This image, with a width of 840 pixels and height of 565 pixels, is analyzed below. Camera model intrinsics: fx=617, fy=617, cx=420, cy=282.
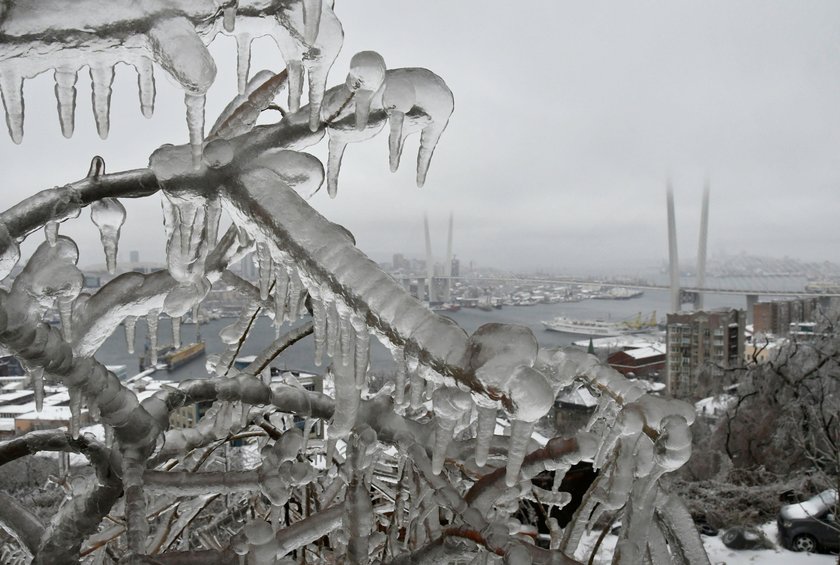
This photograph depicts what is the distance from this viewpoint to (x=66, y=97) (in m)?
0.64

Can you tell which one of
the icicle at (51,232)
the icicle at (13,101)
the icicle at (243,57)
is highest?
the icicle at (243,57)

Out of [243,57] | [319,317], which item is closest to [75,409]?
[319,317]

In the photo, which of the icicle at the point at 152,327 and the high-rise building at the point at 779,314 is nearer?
the icicle at the point at 152,327

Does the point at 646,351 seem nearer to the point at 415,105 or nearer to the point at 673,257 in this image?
the point at 673,257

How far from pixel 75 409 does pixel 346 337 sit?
39 centimetres

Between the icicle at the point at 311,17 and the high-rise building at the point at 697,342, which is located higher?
the icicle at the point at 311,17

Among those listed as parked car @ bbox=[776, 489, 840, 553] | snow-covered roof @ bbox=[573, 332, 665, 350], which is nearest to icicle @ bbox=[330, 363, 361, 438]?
parked car @ bbox=[776, 489, 840, 553]

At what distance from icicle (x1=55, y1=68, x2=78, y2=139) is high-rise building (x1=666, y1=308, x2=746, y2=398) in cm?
1646

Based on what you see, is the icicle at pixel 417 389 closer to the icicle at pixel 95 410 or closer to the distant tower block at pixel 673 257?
the icicle at pixel 95 410

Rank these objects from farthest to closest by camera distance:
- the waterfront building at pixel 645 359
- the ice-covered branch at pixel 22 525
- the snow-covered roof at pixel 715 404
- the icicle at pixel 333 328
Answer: the waterfront building at pixel 645 359 < the snow-covered roof at pixel 715 404 < the ice-covered branch at pixel 22 525 < the icicle at pixel 333 328

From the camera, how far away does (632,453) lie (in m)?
0.63

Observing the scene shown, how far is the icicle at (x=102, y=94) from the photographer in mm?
625

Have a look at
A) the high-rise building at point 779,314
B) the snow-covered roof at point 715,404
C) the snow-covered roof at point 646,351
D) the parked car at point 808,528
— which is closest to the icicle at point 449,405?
the parked car at point 808,528

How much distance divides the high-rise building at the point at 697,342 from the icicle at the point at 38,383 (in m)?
16.3
